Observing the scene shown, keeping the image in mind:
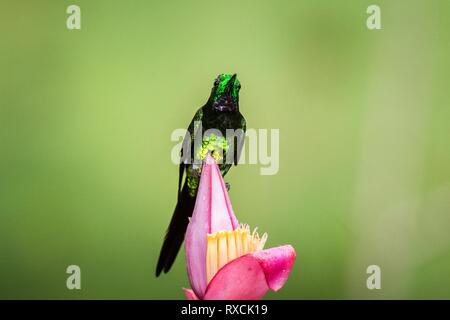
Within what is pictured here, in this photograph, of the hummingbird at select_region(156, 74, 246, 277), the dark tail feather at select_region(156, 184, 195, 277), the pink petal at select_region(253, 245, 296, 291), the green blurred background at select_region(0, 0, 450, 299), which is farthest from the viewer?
the green blurred background at select_region(0, 0, 450, 299)

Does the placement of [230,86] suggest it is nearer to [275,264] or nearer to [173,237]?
[173,237]

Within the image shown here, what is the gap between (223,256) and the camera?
596mm

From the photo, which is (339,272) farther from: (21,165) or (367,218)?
(21,165)

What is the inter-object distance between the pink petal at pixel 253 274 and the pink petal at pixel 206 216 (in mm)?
38

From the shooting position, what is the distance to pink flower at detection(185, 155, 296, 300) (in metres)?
0.56

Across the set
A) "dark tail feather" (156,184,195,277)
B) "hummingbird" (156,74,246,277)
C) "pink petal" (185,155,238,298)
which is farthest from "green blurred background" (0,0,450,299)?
"pink petal" (185,155,238,298)

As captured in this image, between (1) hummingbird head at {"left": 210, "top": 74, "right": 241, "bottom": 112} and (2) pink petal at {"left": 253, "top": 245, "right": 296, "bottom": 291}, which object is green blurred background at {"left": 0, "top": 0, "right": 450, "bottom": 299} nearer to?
(1) hummingbird head at {"left": 210, "top": 74, "right": 241, "bottom": 112}

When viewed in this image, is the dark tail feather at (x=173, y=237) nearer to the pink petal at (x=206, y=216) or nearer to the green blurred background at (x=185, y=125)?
the pink petal at (x=206, y=216)

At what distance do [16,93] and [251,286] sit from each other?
1.23 m

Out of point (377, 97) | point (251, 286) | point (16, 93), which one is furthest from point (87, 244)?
point (251, 286)

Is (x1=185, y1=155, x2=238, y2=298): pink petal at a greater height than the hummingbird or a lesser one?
lesser

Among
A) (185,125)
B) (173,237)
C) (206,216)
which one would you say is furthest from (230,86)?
(185,125)

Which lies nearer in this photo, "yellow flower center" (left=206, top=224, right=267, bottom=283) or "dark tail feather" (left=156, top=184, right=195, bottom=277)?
"yellow flower center" (left=206, top=224, right=267, bottom=283)

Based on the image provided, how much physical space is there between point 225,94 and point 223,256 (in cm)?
44
